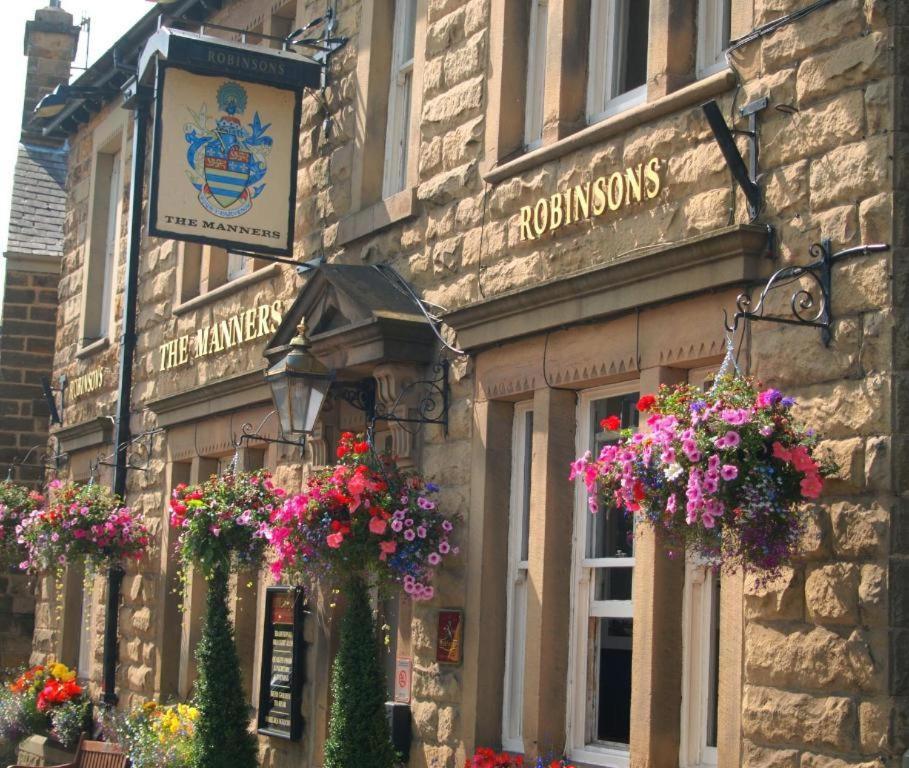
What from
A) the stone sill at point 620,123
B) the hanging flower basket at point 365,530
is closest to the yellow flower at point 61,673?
the hanging flower basket at point 365,530

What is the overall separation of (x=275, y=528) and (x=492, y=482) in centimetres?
142

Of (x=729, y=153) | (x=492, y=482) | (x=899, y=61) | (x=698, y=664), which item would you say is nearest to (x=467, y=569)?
(x=492, y=482)

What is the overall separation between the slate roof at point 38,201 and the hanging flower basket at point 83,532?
23.6 feet

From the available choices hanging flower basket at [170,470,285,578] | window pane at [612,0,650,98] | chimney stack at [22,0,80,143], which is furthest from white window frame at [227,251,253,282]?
chimney stack at [22,0,80,143]

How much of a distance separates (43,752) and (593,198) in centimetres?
897

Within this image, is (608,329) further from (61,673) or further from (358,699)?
(61,673)

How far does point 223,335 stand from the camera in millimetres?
14891

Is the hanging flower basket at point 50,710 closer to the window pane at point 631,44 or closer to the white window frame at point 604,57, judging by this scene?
the white window frame at point 604,57

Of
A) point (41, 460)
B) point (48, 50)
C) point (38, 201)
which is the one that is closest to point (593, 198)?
point (41, 460)

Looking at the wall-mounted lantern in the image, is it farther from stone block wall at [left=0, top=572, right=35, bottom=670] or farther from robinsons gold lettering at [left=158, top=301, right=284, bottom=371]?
stone block wall at [left=0, top=572, right=35, bottom=670]

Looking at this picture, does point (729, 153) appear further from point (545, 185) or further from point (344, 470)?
point (344, 470)

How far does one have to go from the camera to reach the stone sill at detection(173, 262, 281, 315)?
1412 cm

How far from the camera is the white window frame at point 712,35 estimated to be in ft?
29.8

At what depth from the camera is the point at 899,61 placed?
7.50 meters
